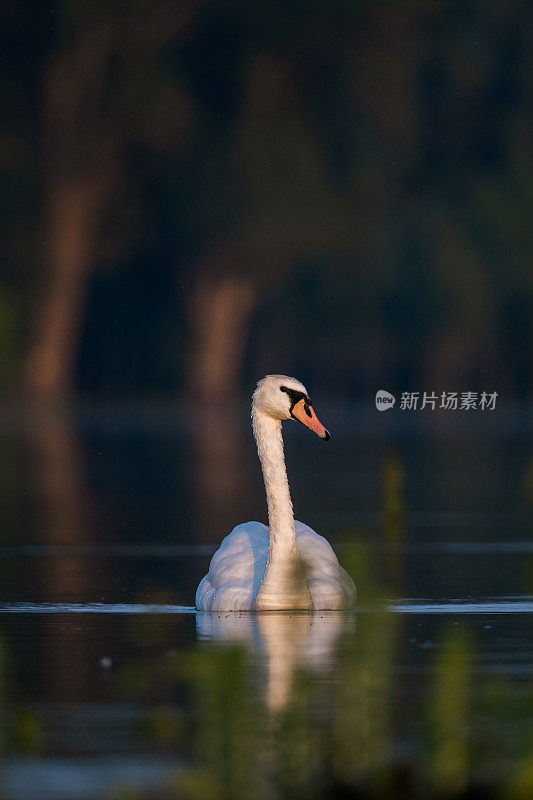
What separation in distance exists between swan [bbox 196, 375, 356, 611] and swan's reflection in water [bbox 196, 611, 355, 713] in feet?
0.27

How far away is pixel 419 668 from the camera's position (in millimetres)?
9602

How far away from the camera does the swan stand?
11.8 meters

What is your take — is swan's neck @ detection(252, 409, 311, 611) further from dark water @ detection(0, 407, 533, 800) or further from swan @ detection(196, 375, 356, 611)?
dark water @ detection(0, 407, 533, 800)

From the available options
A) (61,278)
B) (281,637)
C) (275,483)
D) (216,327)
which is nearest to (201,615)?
(275,483)

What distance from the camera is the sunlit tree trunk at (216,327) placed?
63.3m

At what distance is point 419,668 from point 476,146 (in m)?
60.3

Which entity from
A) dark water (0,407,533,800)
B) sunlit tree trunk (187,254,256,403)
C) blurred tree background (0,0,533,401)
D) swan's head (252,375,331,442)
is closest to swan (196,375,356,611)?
swan's head (252,375,331,442)

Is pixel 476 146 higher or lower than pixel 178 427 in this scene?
higher

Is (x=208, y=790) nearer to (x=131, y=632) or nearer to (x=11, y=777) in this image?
(x=11, y=777)

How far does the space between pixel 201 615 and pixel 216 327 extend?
5169 centimetres

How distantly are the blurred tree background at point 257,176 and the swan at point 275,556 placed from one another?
42.2 metres

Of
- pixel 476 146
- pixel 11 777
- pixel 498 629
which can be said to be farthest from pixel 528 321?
pixel 11 777

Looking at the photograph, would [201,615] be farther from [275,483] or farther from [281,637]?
[281,637]

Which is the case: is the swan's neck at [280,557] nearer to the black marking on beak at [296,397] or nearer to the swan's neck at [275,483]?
the swan's neck at [275,483]
